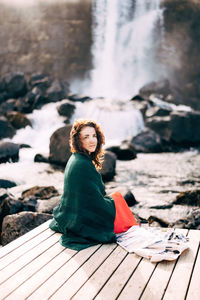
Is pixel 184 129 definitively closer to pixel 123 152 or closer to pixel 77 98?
pixel 123 152

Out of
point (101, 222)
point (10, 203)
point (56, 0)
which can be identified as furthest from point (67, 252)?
point (56, 0)

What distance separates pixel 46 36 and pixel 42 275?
84.2 ft

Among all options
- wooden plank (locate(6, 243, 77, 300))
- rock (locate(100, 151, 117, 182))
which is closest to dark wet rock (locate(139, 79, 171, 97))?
rock (locate(100, 151, 117, 182))

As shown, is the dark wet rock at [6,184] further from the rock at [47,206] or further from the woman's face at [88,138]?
the woman's face at [88,138]

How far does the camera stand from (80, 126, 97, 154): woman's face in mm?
3600

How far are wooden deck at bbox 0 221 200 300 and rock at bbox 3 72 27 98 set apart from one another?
1697 centimetres

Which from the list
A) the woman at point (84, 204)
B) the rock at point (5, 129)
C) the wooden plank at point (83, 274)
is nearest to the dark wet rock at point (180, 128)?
the rock at point (5, 129)

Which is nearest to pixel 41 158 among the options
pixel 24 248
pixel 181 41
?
pixel 24 248

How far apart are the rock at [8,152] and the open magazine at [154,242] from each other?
826 centimetres

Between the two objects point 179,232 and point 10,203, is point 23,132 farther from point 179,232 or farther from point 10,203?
point 179,232

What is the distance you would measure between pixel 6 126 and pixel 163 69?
1469 centimetres

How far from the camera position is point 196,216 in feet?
19.5

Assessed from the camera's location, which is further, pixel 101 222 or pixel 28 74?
pixel 28 74

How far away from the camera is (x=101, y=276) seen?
9.25ft
